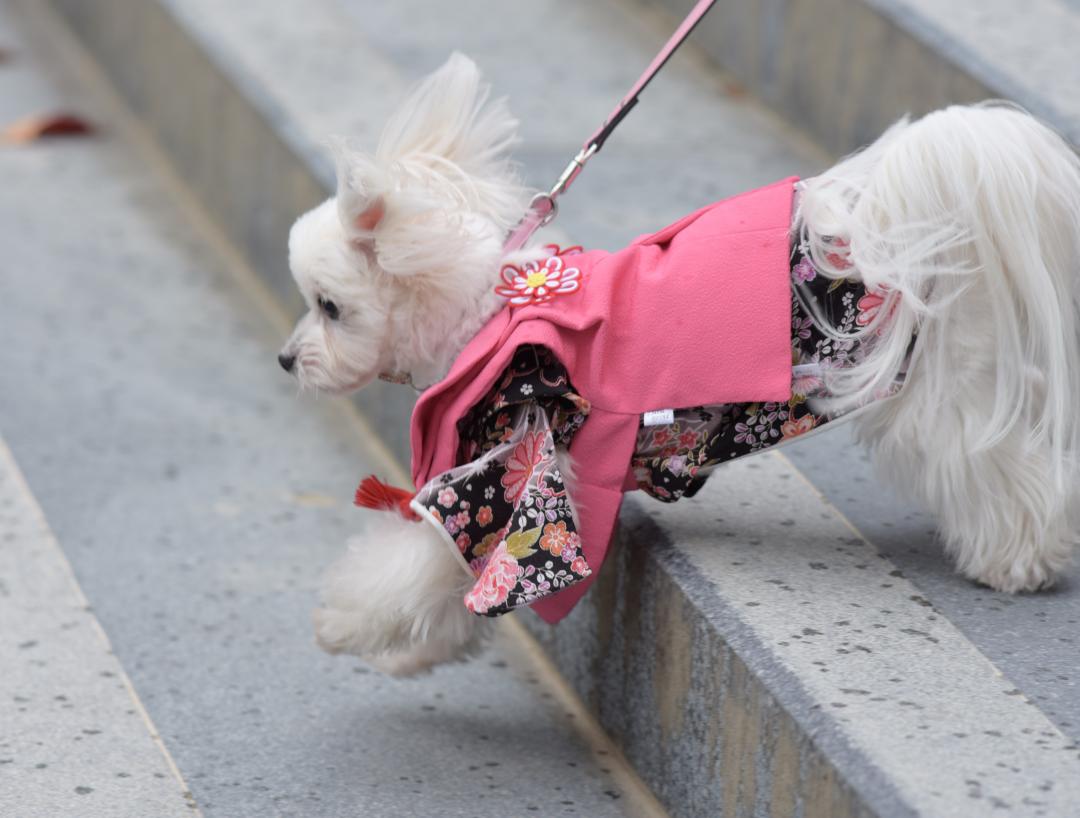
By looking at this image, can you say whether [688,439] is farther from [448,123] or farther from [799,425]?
[448,123]

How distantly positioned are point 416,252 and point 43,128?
12.3 feet

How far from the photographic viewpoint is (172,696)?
304 centimetres

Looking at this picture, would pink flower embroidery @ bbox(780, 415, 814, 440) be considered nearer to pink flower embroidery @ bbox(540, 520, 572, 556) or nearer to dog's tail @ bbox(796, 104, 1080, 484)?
dog's tail @ bbox(796, 104, 1080, 484)

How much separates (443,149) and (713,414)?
2.12ft

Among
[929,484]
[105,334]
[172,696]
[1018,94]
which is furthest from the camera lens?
[105,334]

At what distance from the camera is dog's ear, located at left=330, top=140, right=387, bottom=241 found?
2477mm

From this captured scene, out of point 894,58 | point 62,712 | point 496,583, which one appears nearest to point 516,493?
point 496,583

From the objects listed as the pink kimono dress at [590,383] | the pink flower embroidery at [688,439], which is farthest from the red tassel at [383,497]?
the pink flower embroidery at [688,439]

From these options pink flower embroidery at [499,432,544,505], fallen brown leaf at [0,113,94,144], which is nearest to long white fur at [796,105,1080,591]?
pink flower embroidery at [499,432,544,505]

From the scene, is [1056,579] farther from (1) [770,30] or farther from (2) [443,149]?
(1) [770,30]

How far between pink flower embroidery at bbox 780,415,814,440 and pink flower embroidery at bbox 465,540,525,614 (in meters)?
0.49

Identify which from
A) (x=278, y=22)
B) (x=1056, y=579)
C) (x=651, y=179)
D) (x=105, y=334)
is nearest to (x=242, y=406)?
(x=105, y=334)

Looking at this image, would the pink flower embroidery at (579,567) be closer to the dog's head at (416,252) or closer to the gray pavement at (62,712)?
the dog's head at (416,252)

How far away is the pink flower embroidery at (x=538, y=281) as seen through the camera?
8.41 feet
